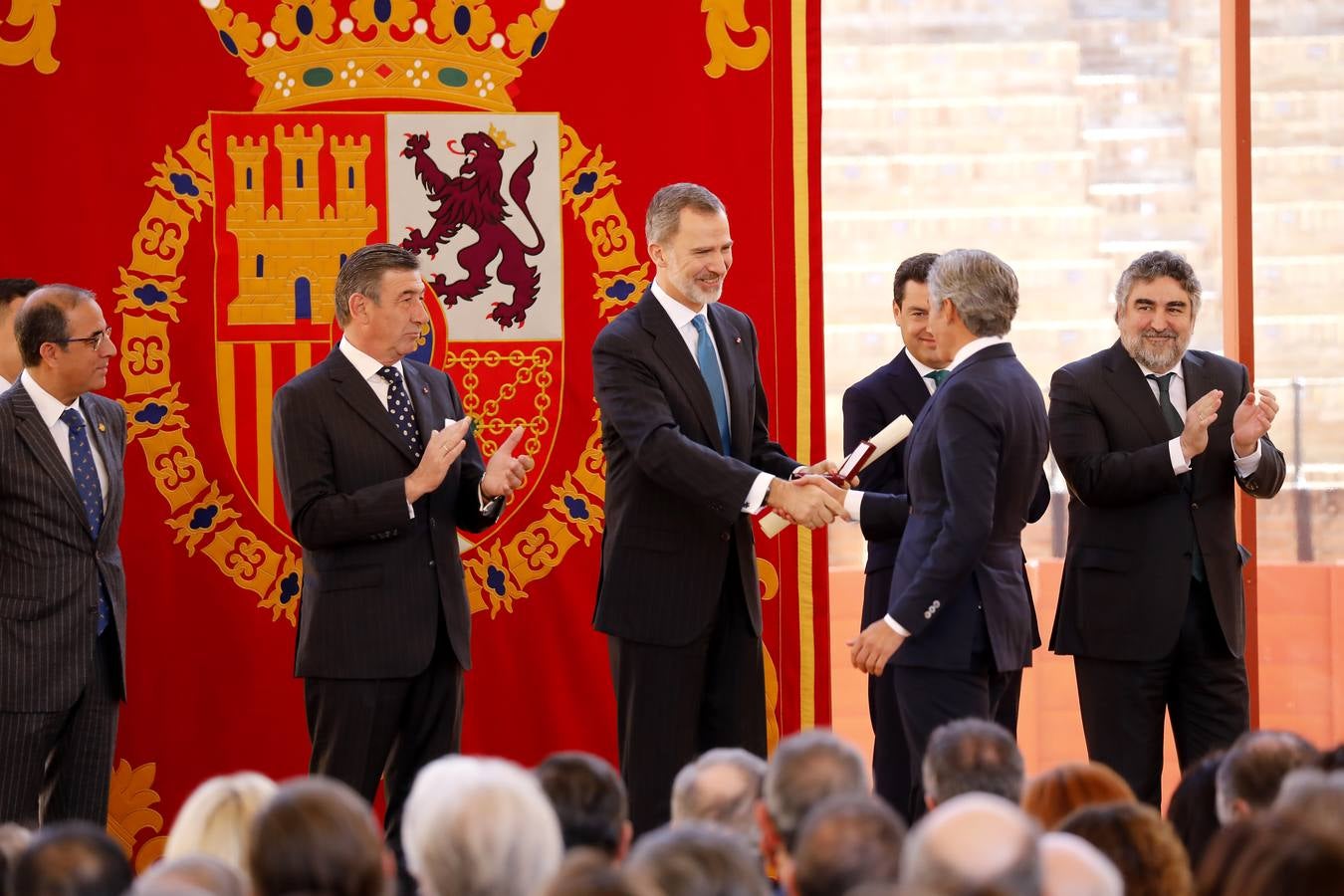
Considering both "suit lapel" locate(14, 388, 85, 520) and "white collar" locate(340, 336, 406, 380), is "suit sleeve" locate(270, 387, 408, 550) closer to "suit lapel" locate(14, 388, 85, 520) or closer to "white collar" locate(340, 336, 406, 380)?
"white collar" locate(340, 336, 406, 380)

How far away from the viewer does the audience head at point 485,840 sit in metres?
1.95

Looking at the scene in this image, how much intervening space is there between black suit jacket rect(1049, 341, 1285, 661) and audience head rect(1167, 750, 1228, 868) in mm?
1423

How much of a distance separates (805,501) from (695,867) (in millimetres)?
2100

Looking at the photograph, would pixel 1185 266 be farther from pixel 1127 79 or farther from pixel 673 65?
pixel 673 65

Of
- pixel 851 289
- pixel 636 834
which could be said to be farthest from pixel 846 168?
pixel 636 834

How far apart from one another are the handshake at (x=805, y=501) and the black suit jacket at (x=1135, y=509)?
2.46 ft

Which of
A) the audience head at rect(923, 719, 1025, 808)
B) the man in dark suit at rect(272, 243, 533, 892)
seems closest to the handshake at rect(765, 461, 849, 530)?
the man in dark suit at rect(272, 243, 533, 892)

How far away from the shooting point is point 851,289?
5402mm

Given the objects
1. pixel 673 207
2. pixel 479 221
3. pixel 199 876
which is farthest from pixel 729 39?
pixel 199 876

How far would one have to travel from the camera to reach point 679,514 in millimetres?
3955

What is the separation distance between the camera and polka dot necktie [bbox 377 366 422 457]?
404 centimetres

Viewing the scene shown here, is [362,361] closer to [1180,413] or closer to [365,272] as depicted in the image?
[365,272]

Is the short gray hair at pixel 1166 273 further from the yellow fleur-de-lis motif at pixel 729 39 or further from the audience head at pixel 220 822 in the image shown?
the audience head at pixel 220 822

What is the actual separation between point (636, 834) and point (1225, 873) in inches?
92.5
